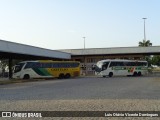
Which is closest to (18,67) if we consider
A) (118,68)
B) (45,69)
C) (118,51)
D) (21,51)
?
(21,51)

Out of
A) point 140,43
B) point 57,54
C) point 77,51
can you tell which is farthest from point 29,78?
point 140,43

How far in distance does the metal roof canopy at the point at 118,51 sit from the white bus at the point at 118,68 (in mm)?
10332

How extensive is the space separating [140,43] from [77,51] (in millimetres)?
22594

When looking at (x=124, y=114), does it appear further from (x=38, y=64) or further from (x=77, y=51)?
(x=77, y=51)

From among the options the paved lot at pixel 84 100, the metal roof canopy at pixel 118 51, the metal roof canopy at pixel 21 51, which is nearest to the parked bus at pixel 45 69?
the metal roof canopy at pixel 21 51

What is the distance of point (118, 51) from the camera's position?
2645 inches

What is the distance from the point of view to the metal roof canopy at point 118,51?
210 feet

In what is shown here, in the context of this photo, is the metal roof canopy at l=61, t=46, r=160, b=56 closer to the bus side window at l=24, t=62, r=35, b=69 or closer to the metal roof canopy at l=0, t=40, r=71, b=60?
the metal roof canopy at l=0, t=40, r=71, b=60

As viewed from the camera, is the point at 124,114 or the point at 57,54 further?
the point at 57,54

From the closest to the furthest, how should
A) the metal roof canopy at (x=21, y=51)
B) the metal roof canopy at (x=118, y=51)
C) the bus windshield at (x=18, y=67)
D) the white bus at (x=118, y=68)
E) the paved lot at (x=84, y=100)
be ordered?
the paved lot at (x=84, y=100) → the metal roof canopy at (x=21, y=51) → the bus windshield at (x=18, y=67) → the white bus at (x=118, y=68) → the metal roof canopy at (x=118, y=51)

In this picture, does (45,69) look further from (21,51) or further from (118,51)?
(118,51)

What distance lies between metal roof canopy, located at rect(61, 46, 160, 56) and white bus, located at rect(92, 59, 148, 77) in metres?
10.3

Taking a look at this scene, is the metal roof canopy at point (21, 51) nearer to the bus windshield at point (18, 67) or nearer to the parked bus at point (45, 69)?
the bus windshield at point (18, 67)

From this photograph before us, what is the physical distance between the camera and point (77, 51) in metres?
71.2
